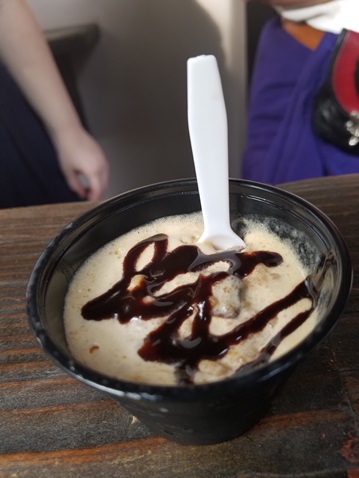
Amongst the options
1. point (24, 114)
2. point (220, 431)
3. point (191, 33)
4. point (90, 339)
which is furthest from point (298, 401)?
point (191, 33)

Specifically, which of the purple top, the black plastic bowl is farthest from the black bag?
the black plastic bowl

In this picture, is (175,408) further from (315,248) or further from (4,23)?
(4,23)

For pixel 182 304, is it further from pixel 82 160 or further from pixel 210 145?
pixel 82 160

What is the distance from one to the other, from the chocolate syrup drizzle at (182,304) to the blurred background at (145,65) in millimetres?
1158

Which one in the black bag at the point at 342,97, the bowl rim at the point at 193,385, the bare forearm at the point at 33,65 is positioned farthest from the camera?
the bare forearm at the point at 33,65

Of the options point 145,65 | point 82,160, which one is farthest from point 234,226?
point 145,65

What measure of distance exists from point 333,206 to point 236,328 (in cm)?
42

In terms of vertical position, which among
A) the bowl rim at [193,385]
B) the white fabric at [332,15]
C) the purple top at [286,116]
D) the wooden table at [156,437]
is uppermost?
the bowl rim at [193,385]

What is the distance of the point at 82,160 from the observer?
1247 millimetres

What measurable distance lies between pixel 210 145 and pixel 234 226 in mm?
129

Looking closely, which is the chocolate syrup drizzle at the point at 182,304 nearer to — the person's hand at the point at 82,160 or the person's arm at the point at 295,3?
the person's hand at the point at 82,160

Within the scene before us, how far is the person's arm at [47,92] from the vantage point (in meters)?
1.18

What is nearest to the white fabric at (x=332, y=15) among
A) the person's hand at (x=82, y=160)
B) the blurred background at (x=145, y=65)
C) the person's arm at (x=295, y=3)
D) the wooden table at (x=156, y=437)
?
the person's arm at (x=295, y=3)

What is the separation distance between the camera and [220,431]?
491 mm
